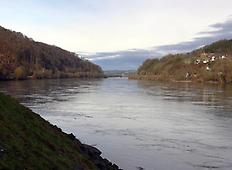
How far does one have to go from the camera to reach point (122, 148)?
19672 millimetres

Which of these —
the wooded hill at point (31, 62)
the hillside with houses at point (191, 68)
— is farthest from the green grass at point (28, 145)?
the hillside with houses at point (191, 68)

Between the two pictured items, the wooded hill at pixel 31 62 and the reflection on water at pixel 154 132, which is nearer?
the reflection on water at pixel 154 132

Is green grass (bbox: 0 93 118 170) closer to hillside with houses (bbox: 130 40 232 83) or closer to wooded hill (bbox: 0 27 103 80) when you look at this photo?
wooded hill (bbox: 0 27 103 80)

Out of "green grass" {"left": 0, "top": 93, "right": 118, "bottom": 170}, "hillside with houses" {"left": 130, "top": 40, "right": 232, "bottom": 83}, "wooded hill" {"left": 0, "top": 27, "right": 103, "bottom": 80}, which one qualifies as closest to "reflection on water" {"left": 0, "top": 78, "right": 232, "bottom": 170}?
"green grass" {"left": 0, "top": 93, "right": 118, "bottom": 170}

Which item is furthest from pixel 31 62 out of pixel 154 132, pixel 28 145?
pixel 28 145

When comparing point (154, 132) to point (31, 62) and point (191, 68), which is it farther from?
point (31, 62)

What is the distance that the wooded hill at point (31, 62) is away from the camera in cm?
10806

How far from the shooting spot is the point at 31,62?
430 ft

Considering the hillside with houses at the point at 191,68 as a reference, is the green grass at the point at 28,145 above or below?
below

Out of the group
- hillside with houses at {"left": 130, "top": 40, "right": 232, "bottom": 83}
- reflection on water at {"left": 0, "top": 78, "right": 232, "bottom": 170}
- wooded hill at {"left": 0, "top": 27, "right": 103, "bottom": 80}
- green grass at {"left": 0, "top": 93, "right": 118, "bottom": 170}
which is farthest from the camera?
wooded hill at {"left": 0, "top": 27, "right": 103, "bottom": 80}

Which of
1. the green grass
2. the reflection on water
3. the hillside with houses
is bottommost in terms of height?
the reflection on water

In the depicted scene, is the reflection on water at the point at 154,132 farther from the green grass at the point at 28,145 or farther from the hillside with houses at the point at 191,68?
the hillside with houses at the point at 191,68

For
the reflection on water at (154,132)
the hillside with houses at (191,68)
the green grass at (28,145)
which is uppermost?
the hillside with houses at (191,68)

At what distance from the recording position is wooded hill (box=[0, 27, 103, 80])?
10806 centimetres
